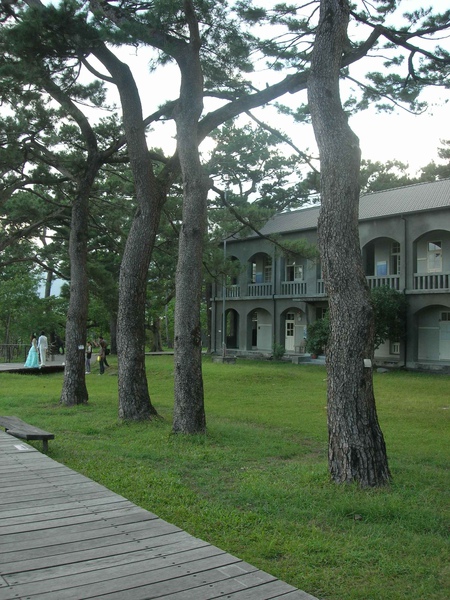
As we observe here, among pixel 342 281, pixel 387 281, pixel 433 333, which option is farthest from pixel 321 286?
pixel 342 281

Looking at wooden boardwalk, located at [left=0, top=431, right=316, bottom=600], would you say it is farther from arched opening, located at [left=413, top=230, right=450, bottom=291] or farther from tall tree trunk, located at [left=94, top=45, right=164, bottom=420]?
arched opening, located at [left=413, top=230, right=450, bottom=291]

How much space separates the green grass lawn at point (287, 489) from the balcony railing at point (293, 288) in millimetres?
18640

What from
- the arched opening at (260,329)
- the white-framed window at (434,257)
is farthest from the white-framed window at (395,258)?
the arched opening at (260,329)

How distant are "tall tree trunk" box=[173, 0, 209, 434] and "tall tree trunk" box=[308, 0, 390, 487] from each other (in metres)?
3.38

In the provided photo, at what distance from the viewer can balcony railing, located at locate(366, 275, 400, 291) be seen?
28281 mm

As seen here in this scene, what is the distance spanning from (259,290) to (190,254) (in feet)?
86.1

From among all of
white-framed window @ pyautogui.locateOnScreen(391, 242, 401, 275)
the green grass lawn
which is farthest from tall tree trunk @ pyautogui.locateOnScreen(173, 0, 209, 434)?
white-framed window @ pyautogui.locateOnScreen(391, 242, 401, 275)

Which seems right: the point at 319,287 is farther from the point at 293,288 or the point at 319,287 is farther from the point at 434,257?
the point at 434,257

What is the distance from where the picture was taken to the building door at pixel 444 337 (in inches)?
1081

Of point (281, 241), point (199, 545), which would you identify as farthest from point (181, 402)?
point (281, 241)

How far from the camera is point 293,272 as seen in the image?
35.7 metres

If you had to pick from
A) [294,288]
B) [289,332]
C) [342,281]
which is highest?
[294,288]

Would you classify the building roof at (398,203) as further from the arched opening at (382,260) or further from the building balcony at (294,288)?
the building balcony at (294,288)

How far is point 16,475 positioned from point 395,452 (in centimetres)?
555
